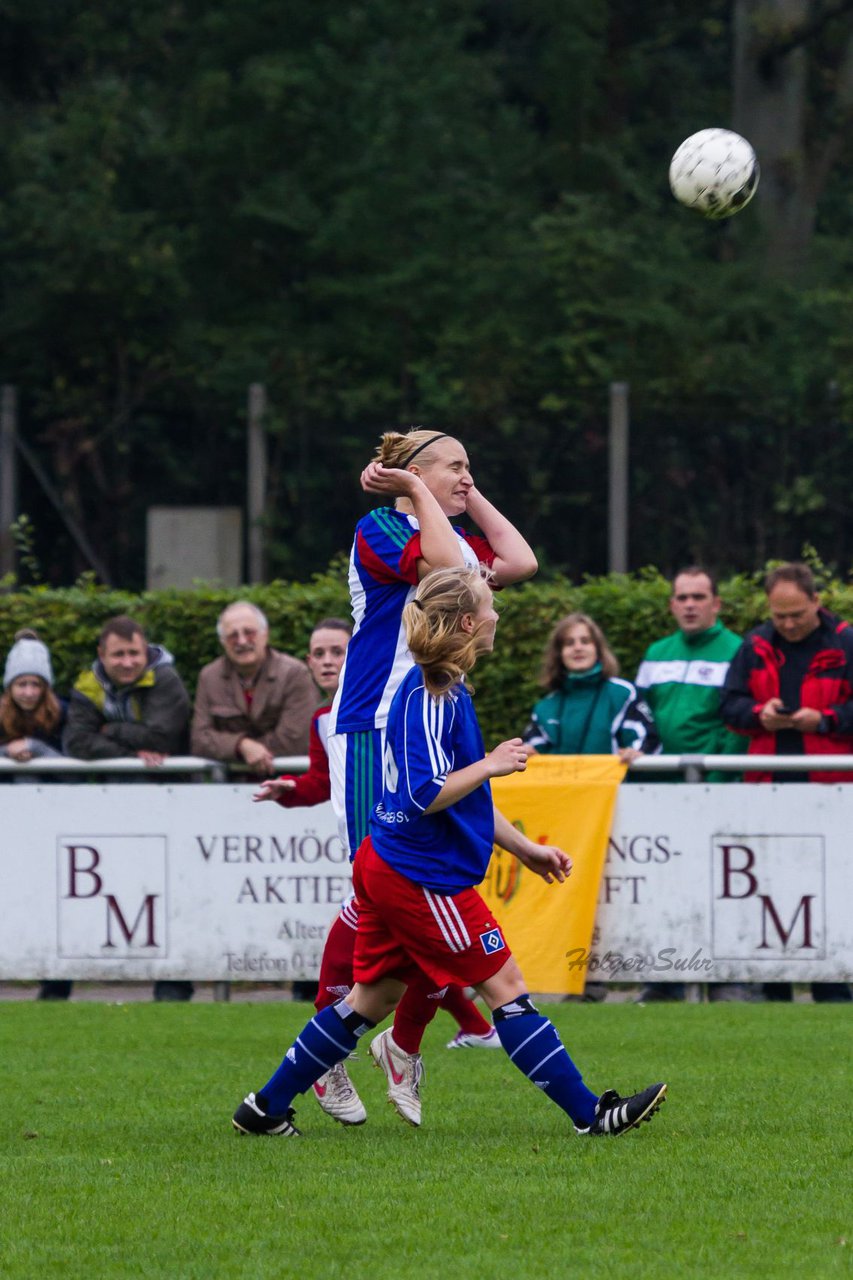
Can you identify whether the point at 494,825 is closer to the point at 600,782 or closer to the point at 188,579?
the point at 600,782

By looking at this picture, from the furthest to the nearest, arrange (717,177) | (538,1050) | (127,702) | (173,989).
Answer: (127,702) → (173,989) → (717,177) → (538,1050)

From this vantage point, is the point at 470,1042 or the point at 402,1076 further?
the point at 470,1042

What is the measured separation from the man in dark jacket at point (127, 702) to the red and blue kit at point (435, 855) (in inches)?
197

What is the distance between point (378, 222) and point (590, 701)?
11.5 meters

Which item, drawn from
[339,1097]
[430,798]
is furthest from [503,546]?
[339,1097]

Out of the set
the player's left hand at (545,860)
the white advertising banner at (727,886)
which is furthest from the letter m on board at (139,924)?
the player's left hand at (545,860)

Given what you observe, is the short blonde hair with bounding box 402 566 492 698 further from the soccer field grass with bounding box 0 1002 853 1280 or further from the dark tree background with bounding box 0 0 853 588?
the dark tree background with bounding box 0 0 853 588

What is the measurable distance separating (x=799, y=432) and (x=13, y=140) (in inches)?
403

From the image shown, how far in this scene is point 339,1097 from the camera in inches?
266

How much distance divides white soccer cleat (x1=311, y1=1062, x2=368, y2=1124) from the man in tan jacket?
4432 millimetres

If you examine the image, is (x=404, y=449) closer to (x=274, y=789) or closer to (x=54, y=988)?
(x=274, y=789)

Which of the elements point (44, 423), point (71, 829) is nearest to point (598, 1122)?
point (71, 829)

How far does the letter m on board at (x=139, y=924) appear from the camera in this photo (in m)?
10.8

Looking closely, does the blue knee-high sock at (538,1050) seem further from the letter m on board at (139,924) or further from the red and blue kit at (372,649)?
the letter m on board at (139,924)
